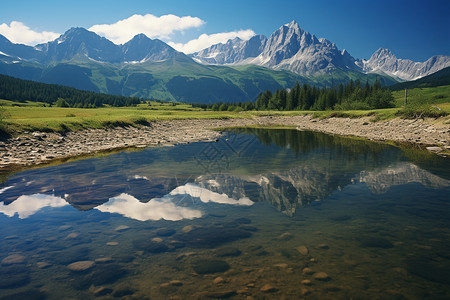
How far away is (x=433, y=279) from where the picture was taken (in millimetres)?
5723

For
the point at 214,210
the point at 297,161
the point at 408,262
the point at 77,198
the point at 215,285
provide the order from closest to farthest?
the point at 215,285
the point at 408,262
the point at 214,210
the point at 77,198
the point at 297,161

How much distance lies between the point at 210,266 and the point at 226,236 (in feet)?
5.76

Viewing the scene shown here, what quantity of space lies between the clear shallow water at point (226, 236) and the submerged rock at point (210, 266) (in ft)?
0.16

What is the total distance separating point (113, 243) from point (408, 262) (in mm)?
8632

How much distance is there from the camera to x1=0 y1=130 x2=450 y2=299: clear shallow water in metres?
5.67

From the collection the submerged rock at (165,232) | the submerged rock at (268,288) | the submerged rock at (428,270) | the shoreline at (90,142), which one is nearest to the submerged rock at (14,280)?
the submerged rock at (165,232)

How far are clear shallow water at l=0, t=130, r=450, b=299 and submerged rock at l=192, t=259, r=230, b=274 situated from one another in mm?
47

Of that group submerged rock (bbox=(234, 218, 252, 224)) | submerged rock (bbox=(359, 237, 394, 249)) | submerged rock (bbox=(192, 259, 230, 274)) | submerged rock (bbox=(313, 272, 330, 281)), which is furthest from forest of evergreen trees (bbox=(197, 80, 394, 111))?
submerged rock (bbox=(192, 259, 230, 274))

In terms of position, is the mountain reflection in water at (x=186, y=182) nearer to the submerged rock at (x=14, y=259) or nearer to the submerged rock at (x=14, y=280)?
the submerged rock at (x=14, y=259)

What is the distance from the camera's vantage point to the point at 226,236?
8195 mm

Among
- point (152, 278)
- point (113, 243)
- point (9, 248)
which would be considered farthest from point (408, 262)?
point (9, 248)

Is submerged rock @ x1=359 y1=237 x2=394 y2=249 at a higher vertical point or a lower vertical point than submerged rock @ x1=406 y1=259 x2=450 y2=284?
lower

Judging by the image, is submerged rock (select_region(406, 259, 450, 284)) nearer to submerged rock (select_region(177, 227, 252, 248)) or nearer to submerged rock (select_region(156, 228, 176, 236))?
submerged rock (select_region(177, 227, 252, 248))

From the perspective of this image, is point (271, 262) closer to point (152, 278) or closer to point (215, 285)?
point (215, 285)
